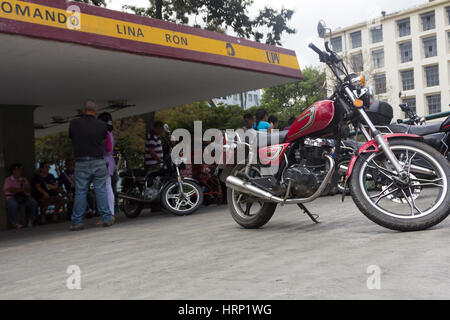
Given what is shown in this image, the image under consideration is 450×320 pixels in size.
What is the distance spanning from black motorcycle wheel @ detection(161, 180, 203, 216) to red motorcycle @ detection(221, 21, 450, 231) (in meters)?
2.75

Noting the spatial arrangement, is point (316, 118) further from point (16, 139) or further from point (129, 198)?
point (16, 139)

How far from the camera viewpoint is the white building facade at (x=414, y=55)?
54125 mm

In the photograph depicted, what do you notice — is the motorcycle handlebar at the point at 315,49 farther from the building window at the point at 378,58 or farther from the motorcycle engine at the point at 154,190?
the building window at the point at 378,58

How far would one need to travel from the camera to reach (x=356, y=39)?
2506 inches

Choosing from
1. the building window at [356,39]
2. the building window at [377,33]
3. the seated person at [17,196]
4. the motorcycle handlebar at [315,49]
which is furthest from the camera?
the building window at [356,39]

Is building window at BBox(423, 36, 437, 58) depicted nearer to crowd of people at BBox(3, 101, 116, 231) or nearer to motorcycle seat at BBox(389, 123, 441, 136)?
motorcycle seat at BBox(389, 123, 441, 136)

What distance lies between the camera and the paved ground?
8.61 ft

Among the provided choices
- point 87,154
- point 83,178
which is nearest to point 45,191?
point 83,178

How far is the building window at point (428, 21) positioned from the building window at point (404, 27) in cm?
179

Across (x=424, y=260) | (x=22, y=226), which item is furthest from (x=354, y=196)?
(x=22, y=226)

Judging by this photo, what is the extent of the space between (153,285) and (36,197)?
8902 mm

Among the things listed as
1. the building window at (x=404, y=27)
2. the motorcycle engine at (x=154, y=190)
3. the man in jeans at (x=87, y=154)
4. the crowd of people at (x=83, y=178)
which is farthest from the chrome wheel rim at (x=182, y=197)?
the building window at (x=404, y=27)

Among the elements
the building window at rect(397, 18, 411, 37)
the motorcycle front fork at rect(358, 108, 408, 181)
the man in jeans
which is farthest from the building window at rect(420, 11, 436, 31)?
the motorcycle front fork at rect(358, 108, 408, 181)
